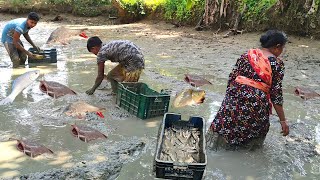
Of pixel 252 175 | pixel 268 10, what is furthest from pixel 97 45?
pixel 268 10

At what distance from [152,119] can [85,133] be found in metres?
1.28

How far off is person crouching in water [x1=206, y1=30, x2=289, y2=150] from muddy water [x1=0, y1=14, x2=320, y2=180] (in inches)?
9.5

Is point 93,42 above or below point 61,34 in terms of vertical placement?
above

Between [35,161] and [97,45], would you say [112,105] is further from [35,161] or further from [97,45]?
[35,161]

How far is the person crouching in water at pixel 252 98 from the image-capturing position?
460 cm

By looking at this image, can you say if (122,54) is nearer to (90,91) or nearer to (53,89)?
(90,91)

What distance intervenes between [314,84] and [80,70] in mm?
5276

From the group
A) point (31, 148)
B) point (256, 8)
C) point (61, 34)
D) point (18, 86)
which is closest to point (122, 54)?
point (18, 86)

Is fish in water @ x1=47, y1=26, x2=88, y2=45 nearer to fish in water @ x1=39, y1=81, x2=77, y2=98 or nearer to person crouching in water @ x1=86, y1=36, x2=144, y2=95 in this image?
person crouching in water @ x1=86, y1=36, x2=144, y2=95

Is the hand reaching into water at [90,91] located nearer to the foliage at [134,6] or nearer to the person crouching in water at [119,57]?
the person crouching in water at [119,57]

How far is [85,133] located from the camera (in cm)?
522

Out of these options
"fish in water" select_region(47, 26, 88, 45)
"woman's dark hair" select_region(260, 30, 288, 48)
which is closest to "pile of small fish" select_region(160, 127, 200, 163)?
"woman's dark hair" select_region(260, 30, 288, 48)

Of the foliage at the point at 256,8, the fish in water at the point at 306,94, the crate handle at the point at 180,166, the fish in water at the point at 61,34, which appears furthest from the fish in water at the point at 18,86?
the foliage at the point at 256,8

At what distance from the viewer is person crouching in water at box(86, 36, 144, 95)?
21.5 ft
